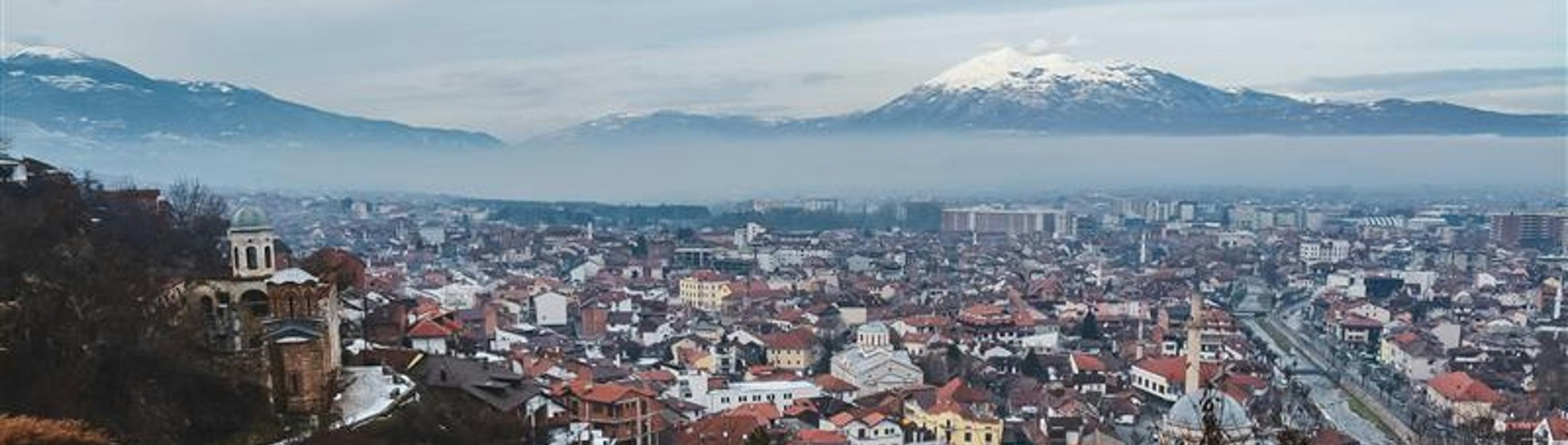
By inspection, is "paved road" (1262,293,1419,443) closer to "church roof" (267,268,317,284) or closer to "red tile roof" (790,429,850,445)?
"red tile roof" (790,429,850,445)

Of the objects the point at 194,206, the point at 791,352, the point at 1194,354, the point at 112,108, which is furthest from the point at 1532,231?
the point at 112,108

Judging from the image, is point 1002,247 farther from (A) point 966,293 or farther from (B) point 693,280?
(B) point 693,280

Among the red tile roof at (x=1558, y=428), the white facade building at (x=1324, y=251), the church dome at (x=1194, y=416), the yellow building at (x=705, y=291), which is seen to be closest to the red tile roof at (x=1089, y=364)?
the church dome at (x=1194, y=416)

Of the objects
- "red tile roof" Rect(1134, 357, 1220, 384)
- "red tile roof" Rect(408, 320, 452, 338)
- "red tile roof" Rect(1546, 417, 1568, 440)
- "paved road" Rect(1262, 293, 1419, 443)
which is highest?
"red tile roof" Rect(408, 320, 452, 338)

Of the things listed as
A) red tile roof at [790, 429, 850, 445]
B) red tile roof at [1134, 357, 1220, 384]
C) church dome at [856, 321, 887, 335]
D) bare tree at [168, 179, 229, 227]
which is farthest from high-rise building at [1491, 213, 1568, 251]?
bare tree at [168, 179, 229, 227]

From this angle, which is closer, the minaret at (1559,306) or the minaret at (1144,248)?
the minaret at (1559,306)

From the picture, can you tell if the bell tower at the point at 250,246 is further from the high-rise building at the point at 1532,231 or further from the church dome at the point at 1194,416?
the high-rise building at the point at 1532,231
